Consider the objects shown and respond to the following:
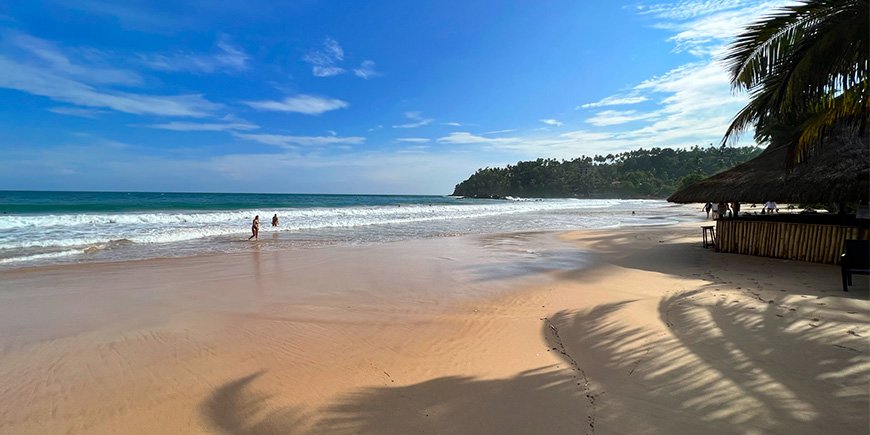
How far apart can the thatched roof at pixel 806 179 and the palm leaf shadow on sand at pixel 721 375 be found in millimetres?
4898

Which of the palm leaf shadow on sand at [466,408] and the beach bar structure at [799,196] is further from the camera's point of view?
the beach bar structure at [799,196]

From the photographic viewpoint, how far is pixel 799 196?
877 centimetres

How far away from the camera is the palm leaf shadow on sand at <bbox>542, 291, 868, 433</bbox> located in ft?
8.76

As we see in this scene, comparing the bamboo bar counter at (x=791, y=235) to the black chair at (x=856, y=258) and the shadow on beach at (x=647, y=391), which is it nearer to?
the black chair at (x=856, y=258)

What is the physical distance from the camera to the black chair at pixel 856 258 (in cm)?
569

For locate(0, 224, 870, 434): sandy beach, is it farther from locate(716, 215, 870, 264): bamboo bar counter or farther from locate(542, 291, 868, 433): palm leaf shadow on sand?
locate(716, 215, 870, 264): bamboo bar counter

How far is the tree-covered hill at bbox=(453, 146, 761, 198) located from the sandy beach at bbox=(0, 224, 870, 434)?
92.9 m

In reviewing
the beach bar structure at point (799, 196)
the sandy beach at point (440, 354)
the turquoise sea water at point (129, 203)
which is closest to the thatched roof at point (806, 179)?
the beach bar structure at point (799, 196)

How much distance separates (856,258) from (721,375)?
4.73 meters

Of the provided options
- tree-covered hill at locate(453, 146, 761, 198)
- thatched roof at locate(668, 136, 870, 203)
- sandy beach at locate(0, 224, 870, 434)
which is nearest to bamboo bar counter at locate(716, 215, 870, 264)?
thatched roof at locate(668, 136, 870, 203)

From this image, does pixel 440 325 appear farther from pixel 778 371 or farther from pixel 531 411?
pixel 778 371

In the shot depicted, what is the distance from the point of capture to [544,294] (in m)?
6.68

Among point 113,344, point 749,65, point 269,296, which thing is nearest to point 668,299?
point 749,65

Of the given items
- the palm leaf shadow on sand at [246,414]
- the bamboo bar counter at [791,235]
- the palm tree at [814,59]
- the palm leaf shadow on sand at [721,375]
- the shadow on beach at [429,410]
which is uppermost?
the palm tree at [814,59]
